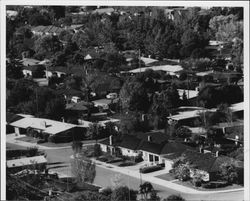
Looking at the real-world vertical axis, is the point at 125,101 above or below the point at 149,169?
above

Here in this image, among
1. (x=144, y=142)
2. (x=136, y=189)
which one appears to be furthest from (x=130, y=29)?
(x=136, y=189)

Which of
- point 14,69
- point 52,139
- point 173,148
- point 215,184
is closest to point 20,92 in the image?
point 14,69

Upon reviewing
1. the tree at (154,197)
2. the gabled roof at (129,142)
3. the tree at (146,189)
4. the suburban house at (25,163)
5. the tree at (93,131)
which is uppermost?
the tree at (93,131)

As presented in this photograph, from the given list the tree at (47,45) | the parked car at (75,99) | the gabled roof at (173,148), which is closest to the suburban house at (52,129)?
the parked car at (75,99)

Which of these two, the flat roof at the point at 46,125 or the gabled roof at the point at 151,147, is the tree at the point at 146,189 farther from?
the flat roof at the point at 46,125

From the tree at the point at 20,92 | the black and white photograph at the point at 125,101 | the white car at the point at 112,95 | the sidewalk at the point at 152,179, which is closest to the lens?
the tree at the point at 20,92

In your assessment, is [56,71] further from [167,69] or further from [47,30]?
[167,69]

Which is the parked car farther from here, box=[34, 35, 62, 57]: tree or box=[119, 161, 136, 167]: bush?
box=[119, 161, 136, 167]: bush

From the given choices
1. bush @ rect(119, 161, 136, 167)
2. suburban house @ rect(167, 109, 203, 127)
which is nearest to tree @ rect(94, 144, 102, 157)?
bush @ rect(119, 161, 136, 167)
